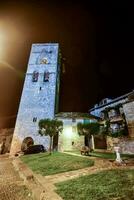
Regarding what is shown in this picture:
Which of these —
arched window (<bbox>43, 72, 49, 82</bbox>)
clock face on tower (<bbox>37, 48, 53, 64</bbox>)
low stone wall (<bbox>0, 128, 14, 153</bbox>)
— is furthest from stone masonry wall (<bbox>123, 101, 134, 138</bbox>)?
low stone wall (<bbox>0, 128, 14, 153</bbox>)

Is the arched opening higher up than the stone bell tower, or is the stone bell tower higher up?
the stone bell tower

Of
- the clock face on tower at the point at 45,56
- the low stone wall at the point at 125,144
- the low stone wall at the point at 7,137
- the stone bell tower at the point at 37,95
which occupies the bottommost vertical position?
the low stone wall at the point at 125,144

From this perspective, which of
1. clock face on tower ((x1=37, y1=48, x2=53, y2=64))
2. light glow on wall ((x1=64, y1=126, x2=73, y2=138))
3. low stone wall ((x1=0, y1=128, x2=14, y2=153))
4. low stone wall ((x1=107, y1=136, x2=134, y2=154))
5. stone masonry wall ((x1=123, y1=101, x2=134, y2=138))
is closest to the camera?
low stone wall ((x1=107, y1=136, x2=134, y2=154))

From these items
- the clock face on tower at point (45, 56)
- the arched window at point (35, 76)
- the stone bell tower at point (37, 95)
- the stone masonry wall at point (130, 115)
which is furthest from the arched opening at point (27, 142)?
the clock face on tower at point (45, 56)

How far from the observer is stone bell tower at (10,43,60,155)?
90.6 feet

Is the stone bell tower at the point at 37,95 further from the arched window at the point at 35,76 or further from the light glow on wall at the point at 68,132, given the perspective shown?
the light glow on wall at the point at 68,132

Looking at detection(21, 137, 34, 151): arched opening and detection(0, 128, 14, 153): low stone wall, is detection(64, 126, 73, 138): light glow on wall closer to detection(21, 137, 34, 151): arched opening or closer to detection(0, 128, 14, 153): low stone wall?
detection(21, 137, 34, 151): arched opening

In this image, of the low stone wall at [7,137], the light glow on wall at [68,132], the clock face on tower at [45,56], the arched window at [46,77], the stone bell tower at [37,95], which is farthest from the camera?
the clock face on tower at [45,56]

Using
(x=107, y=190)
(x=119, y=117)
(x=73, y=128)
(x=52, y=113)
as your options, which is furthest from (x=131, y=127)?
(x=107, y=190)

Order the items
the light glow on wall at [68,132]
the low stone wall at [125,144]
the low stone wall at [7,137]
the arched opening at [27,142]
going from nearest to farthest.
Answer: the low stone wall at [125,144]
the light glow on wall at [68,132]
the arched opening at [27,142]
the low stone wall at [7,137]

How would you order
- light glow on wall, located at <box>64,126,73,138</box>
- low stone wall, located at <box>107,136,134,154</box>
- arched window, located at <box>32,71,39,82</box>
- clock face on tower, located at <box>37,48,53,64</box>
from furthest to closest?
clock face on tower, located at <box>37,48,53,64</box> < arched window, located at <box>32,71,39,82</box> < light glow on wall, located at <box>64,126,73,138</box> < low stone wall, located at <box>107,136,134,154</box>

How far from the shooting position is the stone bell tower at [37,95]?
27.6 meters

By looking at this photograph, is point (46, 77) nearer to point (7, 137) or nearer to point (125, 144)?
point (7, 137)

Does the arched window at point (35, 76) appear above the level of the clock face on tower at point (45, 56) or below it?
below
